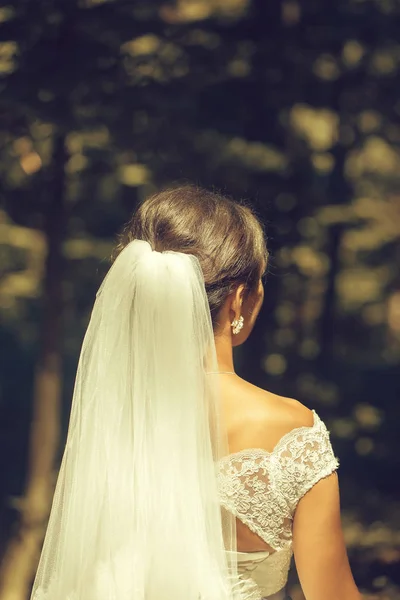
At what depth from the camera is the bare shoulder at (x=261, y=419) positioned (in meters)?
1.42

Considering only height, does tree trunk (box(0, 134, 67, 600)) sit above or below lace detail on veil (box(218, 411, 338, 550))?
below

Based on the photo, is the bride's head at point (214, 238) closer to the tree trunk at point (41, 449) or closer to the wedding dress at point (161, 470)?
the wedding dress at point (161, 470)

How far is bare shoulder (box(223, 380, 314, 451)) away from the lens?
1419mm

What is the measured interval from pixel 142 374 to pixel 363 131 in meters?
2.49

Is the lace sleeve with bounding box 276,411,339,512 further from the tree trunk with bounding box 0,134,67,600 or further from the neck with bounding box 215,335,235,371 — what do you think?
the tree trunk with bounding box 0,134,67,600

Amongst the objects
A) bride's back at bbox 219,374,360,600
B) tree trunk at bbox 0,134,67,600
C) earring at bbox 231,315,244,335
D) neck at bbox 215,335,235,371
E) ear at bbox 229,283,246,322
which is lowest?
tree trunk at bbox 0,134,67,600

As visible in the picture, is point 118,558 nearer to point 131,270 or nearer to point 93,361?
point 93,361

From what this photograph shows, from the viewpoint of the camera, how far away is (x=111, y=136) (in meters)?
3.68

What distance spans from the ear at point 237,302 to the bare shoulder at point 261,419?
0.14 meters

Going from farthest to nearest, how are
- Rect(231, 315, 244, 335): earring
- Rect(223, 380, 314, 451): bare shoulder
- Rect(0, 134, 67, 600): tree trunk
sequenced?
Rect(0, 134, 67, 600): tree trunk
Rect(231, 315, 244, 335): earring
Rect(223, 380, 314, 451): bare shoulder

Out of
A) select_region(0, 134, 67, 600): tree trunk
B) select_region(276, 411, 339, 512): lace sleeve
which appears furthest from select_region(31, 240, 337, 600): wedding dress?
select_region(0, 134, 67, 600): tree trunk

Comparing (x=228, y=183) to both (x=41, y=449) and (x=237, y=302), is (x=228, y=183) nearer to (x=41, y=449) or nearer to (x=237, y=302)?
(x=41, y=449)

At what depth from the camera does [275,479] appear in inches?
57.0

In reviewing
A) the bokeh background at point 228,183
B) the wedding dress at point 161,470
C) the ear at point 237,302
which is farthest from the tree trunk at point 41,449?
the ear at point 237,302
